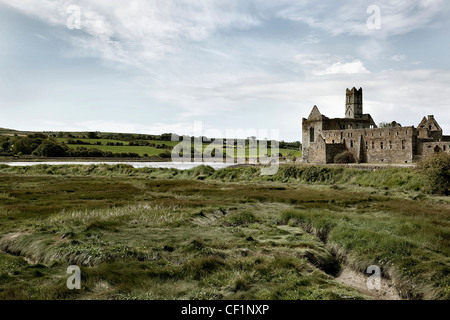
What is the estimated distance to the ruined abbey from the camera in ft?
197

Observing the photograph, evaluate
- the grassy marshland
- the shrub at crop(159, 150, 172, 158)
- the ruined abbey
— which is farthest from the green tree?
the grassy marshland

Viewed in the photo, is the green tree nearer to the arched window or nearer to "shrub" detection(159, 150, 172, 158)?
"shrub" detection(159, 150, 172, 158)

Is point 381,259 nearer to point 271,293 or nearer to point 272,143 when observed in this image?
point 271,293

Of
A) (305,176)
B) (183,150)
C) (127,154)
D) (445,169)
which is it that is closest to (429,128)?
(305,176)

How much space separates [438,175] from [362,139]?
108 ft

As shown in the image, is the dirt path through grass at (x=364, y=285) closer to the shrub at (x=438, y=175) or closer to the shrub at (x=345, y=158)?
the shrub at (x=438, y=175)

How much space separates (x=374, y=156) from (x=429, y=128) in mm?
14137

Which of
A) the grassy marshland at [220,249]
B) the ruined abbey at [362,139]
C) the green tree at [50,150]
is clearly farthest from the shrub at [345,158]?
the green tree at [50,150]

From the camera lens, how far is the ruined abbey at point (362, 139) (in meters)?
60.0

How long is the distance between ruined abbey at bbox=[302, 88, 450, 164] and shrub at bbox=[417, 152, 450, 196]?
1963 cm

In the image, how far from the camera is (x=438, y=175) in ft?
118

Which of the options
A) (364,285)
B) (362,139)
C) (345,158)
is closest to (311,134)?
(345,158)

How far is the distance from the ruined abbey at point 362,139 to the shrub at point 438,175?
1963 cm

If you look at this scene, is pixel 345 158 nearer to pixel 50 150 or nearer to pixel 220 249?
pixel 220 249
